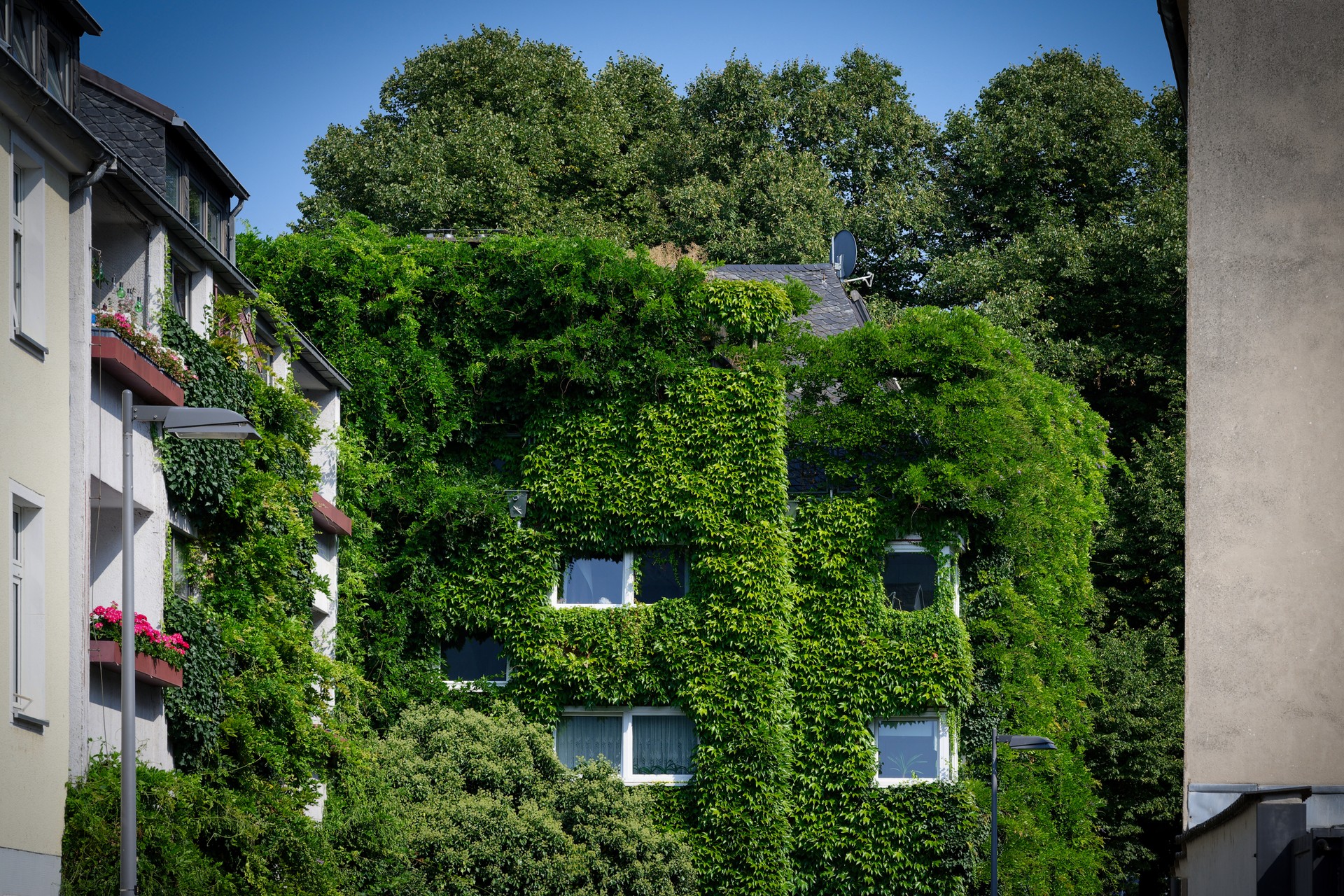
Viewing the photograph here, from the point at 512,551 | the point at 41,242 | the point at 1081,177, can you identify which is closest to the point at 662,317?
the point at 512,551

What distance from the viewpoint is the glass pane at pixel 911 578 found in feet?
108

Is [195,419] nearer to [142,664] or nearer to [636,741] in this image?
[142,664]

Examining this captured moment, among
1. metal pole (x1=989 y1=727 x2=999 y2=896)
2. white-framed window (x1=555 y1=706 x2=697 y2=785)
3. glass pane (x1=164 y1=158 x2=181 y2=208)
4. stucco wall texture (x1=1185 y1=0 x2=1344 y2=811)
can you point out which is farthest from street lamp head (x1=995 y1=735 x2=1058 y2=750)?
glass pane (x1=164 y1=158 x2=181 y2=208)

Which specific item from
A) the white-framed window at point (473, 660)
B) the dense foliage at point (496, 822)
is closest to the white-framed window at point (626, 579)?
the white-framed window at point (473, 660)

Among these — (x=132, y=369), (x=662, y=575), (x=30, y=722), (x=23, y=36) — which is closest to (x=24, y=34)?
(x=23, y=36)

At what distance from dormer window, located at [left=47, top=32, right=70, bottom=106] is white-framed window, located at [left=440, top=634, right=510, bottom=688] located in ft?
46.6

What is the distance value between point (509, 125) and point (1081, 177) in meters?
17.0

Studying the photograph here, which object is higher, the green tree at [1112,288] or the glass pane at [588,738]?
the green tree at [1112,288]

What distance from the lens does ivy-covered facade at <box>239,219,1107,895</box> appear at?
1237 inches

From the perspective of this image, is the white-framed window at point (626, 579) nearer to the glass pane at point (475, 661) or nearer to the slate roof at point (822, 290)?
the glass pane at point (475, 661)

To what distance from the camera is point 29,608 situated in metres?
18.4

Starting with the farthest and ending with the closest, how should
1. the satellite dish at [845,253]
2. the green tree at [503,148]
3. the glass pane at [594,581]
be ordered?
the green tree at [503,148] → the satellite dish at [845,253] → the glass pane at [594,581]

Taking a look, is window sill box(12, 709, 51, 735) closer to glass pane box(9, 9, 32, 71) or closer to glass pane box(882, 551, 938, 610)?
glass pane box(9, 9, 32, 71)

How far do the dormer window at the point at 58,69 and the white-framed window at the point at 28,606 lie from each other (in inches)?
197
